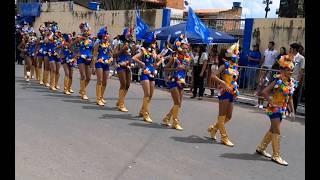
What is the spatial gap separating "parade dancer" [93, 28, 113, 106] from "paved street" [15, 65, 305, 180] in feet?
1.55

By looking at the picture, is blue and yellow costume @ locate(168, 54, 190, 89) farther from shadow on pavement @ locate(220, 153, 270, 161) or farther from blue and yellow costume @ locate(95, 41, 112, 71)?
blue and yellow costume @ locate(95, 41, 112, 71)

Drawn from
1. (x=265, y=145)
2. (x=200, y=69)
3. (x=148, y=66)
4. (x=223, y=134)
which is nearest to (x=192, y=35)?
(x=200, y=69)

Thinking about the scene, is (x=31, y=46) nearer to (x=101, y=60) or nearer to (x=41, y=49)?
(x=41, y=49)

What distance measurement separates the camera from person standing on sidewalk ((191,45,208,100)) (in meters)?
14.3

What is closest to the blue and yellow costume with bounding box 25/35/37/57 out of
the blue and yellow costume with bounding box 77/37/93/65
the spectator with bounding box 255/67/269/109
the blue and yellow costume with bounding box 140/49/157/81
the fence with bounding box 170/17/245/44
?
the blue and yellow costume with bounding box 77/37/93/65

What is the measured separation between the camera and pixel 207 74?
49.0ft

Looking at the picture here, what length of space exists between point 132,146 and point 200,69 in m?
7.73

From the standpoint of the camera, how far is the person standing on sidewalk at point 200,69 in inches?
562

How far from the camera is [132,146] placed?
23.3ft
